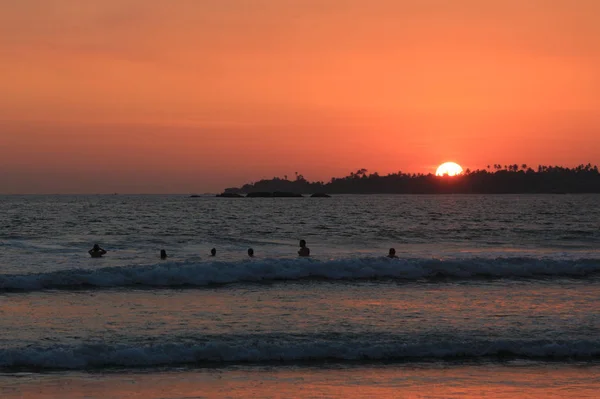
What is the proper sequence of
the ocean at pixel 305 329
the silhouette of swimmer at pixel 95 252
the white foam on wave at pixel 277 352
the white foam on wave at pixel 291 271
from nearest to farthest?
the ocean at pixel 305 329 < the white foam on wave at pixel 277 352 < the white foam on wave at pixel 291 271 < the silhouette of swimmer at pixel 95 252

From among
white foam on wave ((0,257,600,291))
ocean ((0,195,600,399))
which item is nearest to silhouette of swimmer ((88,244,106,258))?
ocean ((0,195,600,399))

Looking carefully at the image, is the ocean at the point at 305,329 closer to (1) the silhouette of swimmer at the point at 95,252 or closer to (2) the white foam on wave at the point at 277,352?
(2) the white foam on wave at the point at 277,352

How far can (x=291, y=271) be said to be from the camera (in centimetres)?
2922

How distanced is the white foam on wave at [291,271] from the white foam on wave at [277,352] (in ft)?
36.2

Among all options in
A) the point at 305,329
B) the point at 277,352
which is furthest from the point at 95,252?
the point at 277,352

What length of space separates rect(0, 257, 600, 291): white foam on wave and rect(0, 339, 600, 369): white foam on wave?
11.0 metres

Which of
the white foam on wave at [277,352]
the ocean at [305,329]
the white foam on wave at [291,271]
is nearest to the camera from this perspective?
the ocean at [305,329]

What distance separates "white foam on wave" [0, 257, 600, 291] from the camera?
86.0ft

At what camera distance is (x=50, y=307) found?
21.0m

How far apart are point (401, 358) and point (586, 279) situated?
16439 mm

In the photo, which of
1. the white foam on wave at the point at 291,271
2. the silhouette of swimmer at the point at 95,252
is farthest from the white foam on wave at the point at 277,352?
the silhouette of swimmer at the point at 95,252

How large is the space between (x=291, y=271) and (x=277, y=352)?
1370cm

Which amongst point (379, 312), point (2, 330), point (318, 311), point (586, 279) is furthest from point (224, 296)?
point (586, 279)

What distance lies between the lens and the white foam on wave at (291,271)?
26219mm
